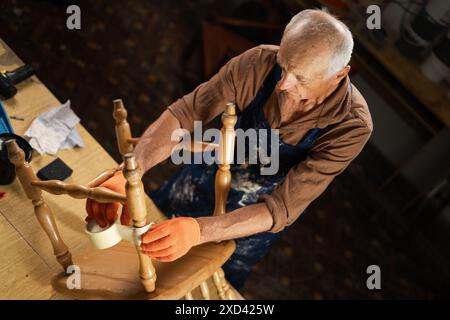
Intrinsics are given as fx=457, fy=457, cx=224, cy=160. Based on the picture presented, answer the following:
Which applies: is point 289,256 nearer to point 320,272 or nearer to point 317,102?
point 320,272

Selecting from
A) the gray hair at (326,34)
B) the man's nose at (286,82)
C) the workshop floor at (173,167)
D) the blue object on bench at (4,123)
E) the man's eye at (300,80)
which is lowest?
the workshop floor at (173,167)

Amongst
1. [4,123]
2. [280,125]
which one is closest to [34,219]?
[4,123]

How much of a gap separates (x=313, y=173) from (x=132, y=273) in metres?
0.72

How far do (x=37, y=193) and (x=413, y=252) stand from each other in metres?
2.97

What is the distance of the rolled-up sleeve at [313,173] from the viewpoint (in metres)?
1.66

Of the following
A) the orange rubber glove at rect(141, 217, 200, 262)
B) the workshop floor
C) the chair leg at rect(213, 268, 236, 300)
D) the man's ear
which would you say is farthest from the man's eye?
the workshop floor

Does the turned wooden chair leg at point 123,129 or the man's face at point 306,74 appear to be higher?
the man's face at point 306,74

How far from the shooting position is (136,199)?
3.57 feet

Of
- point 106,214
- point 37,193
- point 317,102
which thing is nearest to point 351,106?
point 317,102

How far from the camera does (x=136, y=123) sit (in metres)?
3.56

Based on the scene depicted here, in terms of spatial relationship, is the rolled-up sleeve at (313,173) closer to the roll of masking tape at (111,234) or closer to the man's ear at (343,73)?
the man's ear at (343,73)

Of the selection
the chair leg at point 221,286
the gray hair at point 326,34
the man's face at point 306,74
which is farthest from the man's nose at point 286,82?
the chair leg at point 221,286

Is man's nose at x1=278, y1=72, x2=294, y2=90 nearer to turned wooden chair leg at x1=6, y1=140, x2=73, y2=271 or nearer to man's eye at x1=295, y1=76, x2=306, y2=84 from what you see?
man's eye at x1=295, y1=76, x2=306, y2=84

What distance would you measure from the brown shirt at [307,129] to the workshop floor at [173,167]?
61.5 inches
